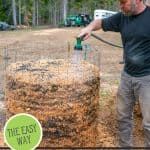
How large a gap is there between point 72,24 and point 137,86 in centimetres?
4229

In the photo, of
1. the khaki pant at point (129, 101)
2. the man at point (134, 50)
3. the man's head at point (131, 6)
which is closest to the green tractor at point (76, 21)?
the khaki pant at point (129, 101)

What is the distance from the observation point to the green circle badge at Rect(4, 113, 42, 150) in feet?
10.5

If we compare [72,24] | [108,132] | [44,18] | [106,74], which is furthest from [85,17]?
[108,132]

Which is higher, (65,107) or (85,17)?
(65,107)

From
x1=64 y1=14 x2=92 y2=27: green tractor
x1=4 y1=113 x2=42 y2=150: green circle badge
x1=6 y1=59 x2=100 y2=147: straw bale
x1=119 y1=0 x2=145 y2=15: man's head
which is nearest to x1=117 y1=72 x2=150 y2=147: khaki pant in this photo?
x1=6 y1=59 x2=100 y2=147: straw bale

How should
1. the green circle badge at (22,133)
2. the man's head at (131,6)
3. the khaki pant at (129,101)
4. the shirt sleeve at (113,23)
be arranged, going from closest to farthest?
the green circle badge at (22,133) → the man's head at (131,6) → the khaki pant at (129,101) → the shirt sleeve at (113,23)

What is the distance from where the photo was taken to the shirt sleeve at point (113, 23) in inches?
189

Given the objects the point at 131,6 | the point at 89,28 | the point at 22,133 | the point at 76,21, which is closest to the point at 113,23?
the point at 89,28

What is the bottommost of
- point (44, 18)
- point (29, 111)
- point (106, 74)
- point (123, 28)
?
point (44, 18)

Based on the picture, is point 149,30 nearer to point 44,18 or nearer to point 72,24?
point 72,24

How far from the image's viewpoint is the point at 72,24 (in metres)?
46.6

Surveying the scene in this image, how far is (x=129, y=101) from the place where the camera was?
4.87m

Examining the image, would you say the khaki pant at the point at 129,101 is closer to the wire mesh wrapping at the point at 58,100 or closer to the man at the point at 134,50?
the man at the point at 134,50

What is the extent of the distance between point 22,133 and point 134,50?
1.79 metres
